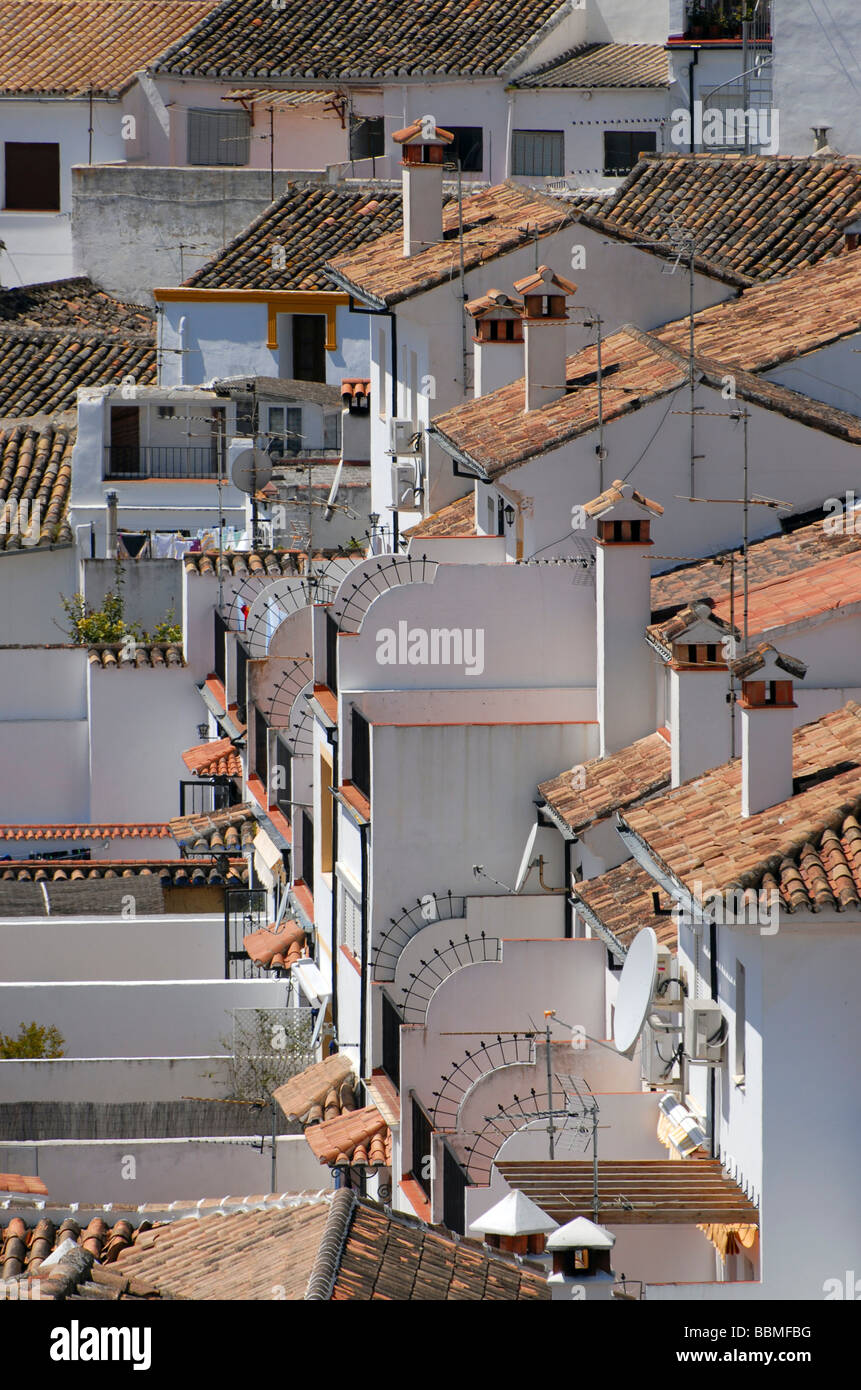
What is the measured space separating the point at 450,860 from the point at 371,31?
39.9 metres

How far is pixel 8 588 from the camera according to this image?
4412 centimetres

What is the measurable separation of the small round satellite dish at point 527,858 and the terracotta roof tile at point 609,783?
409mm

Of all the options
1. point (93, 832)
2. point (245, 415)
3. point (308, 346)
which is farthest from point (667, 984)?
point (308, 346)

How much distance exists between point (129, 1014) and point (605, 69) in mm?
34329

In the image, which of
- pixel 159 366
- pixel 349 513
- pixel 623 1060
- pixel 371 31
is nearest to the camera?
pixel 623 1060

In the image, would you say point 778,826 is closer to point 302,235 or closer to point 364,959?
point 364,959

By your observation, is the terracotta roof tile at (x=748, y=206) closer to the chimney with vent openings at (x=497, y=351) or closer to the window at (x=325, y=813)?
the chimney with vent openings at (x=497, y=351)

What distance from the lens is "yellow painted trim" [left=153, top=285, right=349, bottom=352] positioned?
49.2 m

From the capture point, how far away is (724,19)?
175 ft

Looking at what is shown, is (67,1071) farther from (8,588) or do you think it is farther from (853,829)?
(8,588)

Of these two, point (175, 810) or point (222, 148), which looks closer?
point (175, 810)

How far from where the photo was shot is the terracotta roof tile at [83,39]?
63656mm

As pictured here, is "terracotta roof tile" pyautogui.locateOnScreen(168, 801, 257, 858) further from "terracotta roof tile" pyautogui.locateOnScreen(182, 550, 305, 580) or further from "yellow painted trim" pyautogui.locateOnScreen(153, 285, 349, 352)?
"yellow painted trim" pyautogui.locateOnScreen(153, 285, 349, 352)
